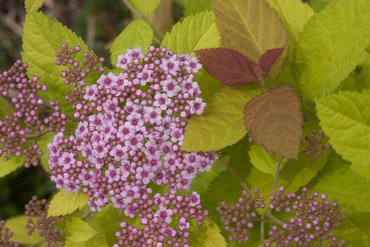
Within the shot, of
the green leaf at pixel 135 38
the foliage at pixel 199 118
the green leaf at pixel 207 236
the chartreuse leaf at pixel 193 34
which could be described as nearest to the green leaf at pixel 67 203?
the foliage at pixel 199 118

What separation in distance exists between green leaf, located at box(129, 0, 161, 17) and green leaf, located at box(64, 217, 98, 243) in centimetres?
85

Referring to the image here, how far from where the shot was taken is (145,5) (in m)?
2.29

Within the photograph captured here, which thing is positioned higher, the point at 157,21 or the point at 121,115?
the point at 157,21

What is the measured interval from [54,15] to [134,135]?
118 inches

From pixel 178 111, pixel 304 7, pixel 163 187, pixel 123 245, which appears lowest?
pixel 123 245

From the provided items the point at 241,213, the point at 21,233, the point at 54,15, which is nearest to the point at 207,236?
the point at 241,213

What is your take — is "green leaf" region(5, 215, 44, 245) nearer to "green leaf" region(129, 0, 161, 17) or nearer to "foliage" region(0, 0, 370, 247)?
"foliage" region(0, 0, 370, 247)

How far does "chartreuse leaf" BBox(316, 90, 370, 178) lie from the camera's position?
5.74 ft

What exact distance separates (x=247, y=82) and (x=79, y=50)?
0.61 metres

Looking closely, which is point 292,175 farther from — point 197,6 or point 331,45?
point 197,6

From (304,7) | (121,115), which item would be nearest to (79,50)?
(121,115)

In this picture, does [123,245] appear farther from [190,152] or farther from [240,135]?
[240,135]

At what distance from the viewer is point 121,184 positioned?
192 centimetres

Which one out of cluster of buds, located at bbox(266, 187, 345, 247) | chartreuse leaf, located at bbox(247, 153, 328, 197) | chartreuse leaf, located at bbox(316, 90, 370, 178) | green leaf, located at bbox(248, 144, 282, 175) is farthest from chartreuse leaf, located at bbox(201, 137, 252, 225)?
chartreuse leaf, located at bbox(316, 90, 370, 178)
